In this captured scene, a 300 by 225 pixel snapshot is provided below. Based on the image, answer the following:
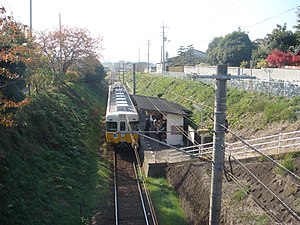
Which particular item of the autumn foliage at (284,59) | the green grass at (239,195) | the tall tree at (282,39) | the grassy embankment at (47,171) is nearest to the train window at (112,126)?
the grassy embankment at (47,171)

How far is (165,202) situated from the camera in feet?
45.0

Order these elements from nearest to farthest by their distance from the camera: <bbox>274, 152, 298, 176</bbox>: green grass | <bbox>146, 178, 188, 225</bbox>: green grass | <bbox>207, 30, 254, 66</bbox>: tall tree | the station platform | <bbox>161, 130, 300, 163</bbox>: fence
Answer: <bbox>274, 152, 298, 176</bbox>: green grass < <bbox>161, 130, 300, 163</bbox>: fence < <bbox>146, 178, 188, 225</bbox>: green grass < the station platform < <bbox>207, 30, 254, 66</bbox>: tall tree

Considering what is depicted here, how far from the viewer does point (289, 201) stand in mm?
9445

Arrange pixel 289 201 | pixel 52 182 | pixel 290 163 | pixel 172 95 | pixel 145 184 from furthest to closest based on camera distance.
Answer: pixel 172 95 → pixel 145 184 → pixel 52 182 → pixel 290 163 → pixel 289 201

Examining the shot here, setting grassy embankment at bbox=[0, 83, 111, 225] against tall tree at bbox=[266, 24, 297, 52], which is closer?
grassy embankment at bbox=[0, 83, 111, 225]

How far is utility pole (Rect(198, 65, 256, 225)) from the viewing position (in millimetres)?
7605

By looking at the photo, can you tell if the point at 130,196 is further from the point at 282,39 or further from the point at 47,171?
the point at 282,39

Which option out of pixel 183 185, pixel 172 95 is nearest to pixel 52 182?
pixel 183 185

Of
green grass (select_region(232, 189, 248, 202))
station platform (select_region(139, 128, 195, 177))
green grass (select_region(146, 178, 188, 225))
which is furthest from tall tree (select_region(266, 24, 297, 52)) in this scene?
green grass (select_region(232, 189, 248, 202))

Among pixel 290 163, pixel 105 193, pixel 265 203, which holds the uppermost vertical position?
pixel 290 163

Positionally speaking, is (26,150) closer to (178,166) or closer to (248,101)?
(178,166)

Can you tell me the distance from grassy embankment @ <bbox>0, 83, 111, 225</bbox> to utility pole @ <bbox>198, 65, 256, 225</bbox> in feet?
18.3

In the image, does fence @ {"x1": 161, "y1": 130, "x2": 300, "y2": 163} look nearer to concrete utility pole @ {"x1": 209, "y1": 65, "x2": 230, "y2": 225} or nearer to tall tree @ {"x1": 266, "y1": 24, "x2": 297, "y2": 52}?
concrete utility pole @ {"x1": 209, "y1": 65, "x2": 230, "y2": 225}

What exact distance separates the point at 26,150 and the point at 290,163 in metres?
9.78
